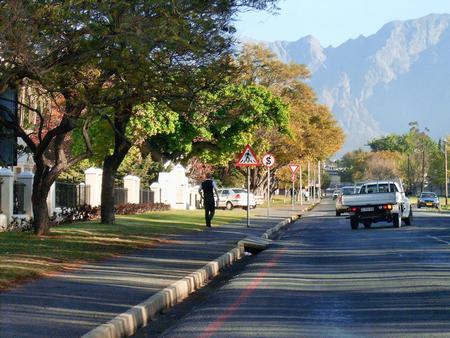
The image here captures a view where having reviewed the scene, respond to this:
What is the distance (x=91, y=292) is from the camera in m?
12.9

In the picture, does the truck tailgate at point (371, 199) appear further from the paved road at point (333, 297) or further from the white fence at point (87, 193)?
the white fence at point (87, 193)

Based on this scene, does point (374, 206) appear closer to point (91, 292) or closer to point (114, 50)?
point (114, 50)

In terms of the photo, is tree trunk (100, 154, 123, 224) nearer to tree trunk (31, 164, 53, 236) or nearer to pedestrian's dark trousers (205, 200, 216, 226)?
pedestrian's dark trousers (205, 200, 216, 226)

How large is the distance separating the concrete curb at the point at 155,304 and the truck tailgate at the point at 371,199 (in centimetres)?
1272

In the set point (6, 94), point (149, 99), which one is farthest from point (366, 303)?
point (6, 94)

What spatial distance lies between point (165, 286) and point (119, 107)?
25.7 ft

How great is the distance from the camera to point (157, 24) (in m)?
15.7

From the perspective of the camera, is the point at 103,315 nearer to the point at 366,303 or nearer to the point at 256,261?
the point at 366,303

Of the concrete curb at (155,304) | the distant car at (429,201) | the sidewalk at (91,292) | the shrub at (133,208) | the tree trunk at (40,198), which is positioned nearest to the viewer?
the concrete curb at (155,304)

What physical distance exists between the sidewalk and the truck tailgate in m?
11.5

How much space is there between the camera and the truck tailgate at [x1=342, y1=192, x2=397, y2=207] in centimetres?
3122

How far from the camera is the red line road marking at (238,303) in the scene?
10.1 m

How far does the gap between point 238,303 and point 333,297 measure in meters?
1.58

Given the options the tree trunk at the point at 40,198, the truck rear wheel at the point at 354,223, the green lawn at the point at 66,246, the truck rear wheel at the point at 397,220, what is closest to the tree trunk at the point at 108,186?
the green lawn at the point at 66,246
